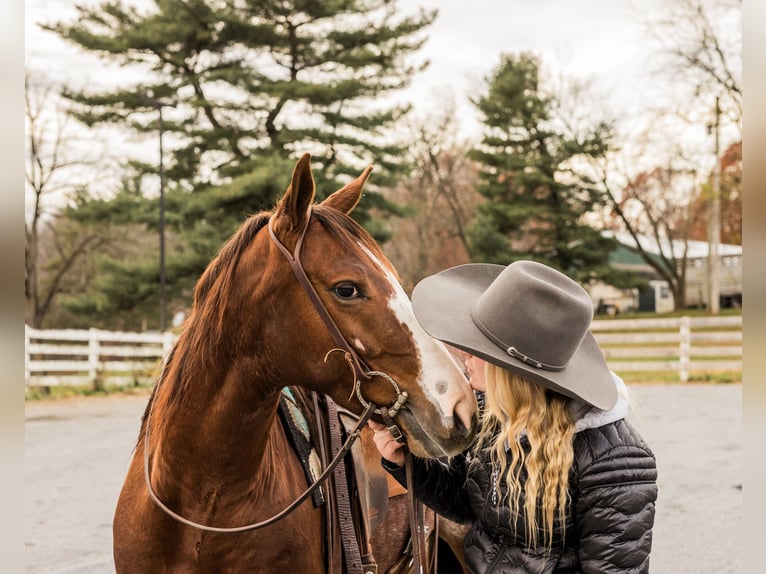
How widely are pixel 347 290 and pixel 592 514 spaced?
0.82 meters

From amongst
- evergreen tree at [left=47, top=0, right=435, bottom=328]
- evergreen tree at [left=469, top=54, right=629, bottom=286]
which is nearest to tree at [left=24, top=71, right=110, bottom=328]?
evergreen tree at [left=47, top=0, right=435, bottom=328]

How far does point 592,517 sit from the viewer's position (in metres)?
1.65

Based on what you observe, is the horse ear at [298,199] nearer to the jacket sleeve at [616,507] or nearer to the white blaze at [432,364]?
the white blaze at [432,364]

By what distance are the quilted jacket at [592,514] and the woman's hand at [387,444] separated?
0.24 meters

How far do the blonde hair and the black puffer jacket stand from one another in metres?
0.04

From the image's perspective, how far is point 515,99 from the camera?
23828mm

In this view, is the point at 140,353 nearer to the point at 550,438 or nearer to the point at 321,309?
the point at 321,309

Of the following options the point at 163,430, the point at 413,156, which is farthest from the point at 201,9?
the point at 163,430

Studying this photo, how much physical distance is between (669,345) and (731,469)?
16675 mm

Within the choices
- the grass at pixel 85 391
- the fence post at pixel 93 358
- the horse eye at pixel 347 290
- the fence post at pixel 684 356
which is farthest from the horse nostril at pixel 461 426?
the fence post at pixel 684 356

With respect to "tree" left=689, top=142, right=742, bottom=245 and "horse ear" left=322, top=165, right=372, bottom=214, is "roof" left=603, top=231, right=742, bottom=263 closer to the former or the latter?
"tree" left=689, top=142, right=742, bottom=245

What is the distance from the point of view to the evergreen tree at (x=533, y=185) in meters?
22.5

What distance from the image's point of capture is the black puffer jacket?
1616 millimetres

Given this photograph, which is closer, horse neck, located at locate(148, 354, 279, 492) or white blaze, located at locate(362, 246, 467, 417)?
white blaze, located at locate(362, 246, 467, 417)
